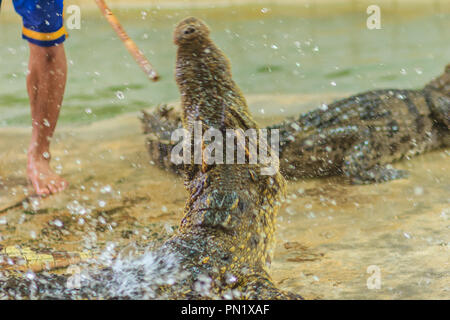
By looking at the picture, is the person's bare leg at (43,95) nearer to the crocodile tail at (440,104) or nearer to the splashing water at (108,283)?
the splashing water at (108,283)

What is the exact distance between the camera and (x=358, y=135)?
440cm

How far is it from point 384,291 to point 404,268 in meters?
0.31

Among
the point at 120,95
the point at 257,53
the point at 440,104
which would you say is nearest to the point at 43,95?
the point at 120,95

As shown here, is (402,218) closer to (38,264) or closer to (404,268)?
(404,268)

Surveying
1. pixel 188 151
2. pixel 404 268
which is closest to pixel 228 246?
pixel 188 151

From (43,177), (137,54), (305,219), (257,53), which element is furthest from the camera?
(257,53)

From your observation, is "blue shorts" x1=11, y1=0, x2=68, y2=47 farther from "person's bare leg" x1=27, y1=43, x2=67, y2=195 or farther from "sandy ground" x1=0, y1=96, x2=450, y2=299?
"sandy ground" x1=0, y1=96, x2=450, y2=299

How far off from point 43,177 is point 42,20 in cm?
113

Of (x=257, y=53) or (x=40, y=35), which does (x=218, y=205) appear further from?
(x=257, y=53)

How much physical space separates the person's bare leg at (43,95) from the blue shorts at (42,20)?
0.26 ft

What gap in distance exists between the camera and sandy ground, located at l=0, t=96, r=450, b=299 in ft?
9.09

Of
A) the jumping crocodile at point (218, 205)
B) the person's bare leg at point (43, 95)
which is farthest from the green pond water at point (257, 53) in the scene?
the jumping crocodile at point (218, 205)

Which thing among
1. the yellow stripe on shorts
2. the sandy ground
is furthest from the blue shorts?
the sandy ground
